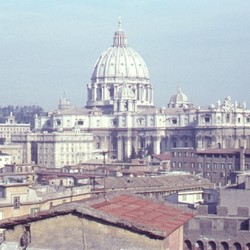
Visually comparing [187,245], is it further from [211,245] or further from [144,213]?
[144,213]

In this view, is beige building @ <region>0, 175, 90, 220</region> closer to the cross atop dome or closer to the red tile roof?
the red tile roof

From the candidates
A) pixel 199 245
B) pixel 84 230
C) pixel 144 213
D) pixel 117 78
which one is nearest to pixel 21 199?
pixel 199 245

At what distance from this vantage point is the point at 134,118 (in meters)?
117

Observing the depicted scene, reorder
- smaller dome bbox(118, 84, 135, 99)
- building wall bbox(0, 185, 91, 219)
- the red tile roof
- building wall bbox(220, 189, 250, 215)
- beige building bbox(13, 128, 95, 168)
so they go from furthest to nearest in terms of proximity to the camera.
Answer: smaller dome bbox(118, 84, 135, 99) → beige building bbox(13, 128, 95, 168) → building wall bbox(0, 185, 91, 219) → building wall bbox(220, 189, 250, 215) → the red tile roof

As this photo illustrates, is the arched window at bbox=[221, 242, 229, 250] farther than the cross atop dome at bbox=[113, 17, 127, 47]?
No

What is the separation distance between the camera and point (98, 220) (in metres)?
10.6

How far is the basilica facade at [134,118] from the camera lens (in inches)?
4070

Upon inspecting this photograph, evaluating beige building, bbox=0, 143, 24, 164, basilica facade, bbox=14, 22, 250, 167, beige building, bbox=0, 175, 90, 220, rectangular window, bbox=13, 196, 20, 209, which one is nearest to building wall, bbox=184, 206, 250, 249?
beige building, bbox=0, 175, 90, 220

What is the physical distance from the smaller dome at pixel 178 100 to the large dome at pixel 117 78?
476 centimetres

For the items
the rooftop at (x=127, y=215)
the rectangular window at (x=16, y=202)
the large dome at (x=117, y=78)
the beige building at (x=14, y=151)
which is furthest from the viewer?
the large dome at (x=117, y=78)

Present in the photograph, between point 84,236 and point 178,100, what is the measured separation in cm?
11958

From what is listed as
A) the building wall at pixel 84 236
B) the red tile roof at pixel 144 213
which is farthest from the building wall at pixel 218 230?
the building wall at pixel 84 236

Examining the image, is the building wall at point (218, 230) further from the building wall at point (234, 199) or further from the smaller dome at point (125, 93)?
the smaller dome at point (125, 93)

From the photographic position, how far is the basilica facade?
339 feet
